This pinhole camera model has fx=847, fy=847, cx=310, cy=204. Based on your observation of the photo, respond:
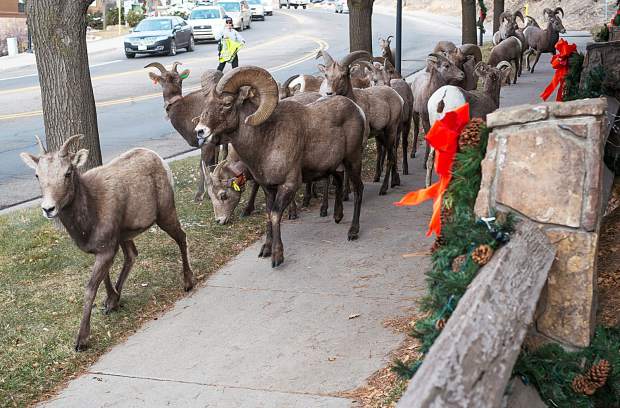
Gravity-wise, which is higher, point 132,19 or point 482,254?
point 482,254

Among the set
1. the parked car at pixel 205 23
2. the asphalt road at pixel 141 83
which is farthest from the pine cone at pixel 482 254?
the parked car at pixel 205 23

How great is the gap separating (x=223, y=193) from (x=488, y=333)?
694 centimetres

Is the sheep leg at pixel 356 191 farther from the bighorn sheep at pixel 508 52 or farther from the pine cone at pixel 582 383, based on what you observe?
the bighorn sheep at pixel 508 52

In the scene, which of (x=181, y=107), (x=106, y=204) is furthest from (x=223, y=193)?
(x=106, y=204)

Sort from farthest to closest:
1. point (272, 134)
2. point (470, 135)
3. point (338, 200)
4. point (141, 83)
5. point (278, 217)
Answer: point (141, 83) < point (338, 200) < point (272, 134) < point (278, 217) < point (470, 135)

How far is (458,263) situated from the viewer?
14.1 ft

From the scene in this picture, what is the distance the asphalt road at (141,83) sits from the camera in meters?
16.8

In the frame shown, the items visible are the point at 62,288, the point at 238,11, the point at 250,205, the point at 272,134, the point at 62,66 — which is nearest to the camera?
the point at 62,288

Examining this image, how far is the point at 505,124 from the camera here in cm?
436

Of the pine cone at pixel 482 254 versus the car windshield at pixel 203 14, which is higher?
the pine cone at pixel 482 254

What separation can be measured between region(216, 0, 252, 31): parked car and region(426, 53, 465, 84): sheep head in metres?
37.9

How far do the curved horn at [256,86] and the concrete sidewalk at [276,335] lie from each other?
4.93ft

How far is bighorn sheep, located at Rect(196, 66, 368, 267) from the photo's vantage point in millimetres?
8602

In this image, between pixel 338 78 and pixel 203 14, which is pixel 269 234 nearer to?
pixel 338 78
